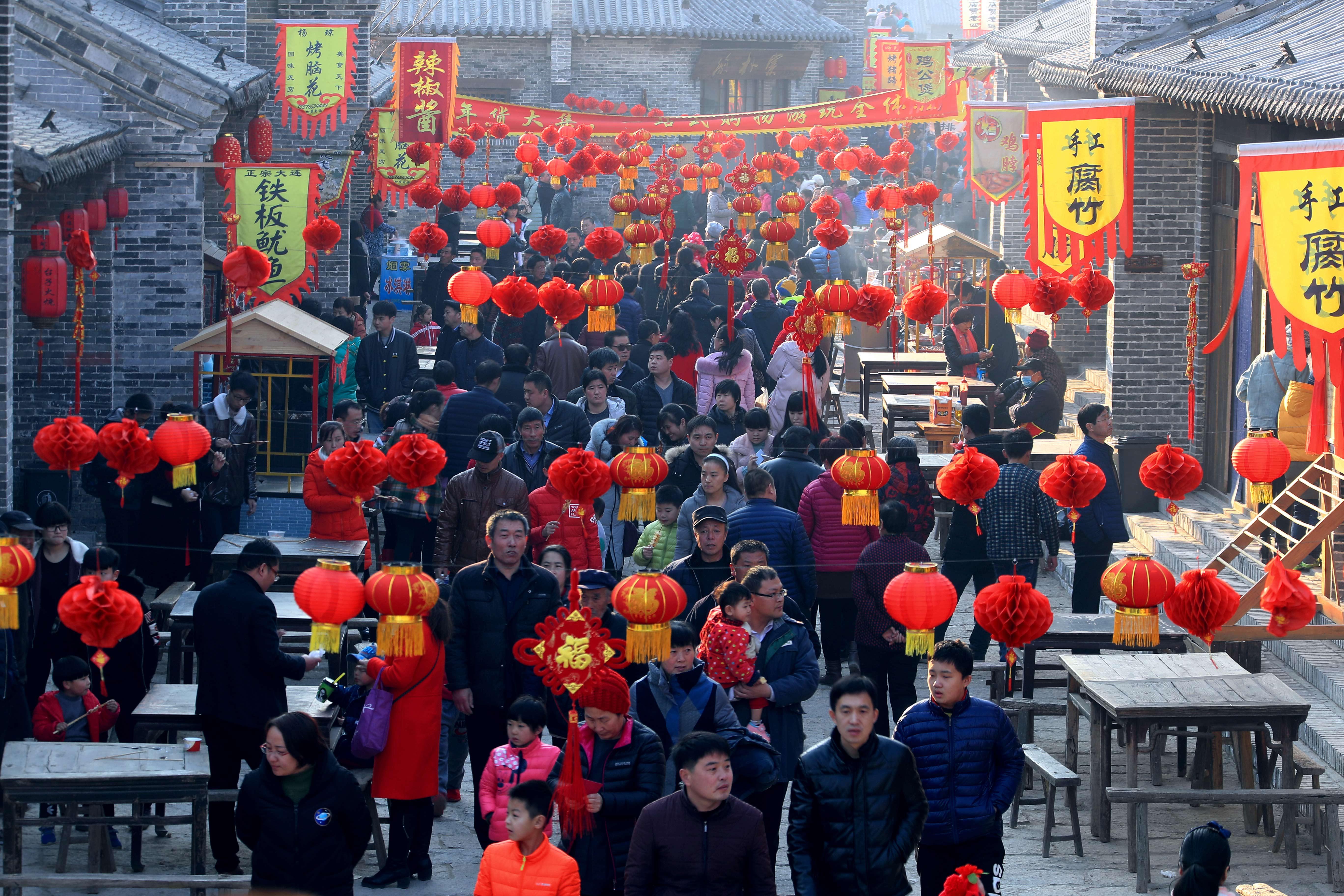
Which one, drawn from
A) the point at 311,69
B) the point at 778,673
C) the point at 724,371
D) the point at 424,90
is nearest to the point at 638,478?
the point at 778,673

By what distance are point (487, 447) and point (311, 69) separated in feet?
34.6

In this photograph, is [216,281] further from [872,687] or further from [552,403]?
[872,687]

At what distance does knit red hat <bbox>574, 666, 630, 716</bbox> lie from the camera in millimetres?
6547

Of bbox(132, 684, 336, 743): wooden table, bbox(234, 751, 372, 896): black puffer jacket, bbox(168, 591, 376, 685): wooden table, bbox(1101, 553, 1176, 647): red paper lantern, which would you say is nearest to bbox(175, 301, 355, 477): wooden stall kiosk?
bbox(168, 591, 376, 685): wooden table

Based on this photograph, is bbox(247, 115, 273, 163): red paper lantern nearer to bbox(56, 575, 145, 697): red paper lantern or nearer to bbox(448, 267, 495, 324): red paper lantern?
bbox(448, 267, 495, 324): red paper lantern

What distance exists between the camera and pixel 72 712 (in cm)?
834

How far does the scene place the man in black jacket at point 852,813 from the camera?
6164mm

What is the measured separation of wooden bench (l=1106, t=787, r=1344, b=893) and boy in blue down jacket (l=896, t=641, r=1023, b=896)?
4.21ft

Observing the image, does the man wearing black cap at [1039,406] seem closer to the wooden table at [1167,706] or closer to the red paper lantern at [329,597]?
the wooden table at [1167,706]

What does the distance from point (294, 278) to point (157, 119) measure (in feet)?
5.76

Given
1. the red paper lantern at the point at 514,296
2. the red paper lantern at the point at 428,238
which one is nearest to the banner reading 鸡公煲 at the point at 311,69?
the red paper lantern at the point at 428,238

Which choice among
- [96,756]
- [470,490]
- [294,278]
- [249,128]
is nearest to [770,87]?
[249,128]

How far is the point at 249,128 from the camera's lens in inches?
715

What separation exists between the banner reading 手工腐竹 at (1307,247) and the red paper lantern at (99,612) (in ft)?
20.3
